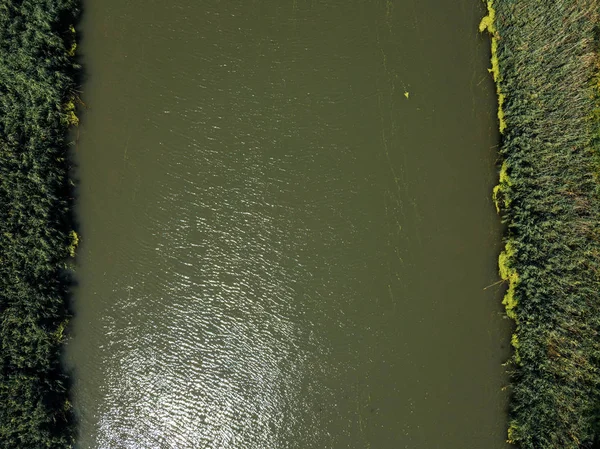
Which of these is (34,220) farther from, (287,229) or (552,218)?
(552,218)

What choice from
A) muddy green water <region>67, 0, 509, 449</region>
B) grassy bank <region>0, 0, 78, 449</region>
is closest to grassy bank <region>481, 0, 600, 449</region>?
muddy green water <region>67, 0, 509, 449</region>

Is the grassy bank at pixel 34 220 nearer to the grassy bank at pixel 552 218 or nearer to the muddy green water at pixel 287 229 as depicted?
the muddy green water at pixel 287 229

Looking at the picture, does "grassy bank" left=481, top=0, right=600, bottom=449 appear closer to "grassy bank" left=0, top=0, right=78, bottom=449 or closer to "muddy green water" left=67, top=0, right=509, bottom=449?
"muddy green water" left=67, top=0, right=509, bottom=449

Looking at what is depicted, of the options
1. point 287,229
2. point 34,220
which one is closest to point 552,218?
point 287,229

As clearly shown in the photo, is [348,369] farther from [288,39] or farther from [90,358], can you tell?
[288,39]

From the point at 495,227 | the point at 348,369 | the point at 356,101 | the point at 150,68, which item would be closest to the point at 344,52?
the point at 356,101

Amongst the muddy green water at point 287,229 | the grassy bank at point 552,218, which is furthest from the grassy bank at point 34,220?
the grassy bank at point 552,218
